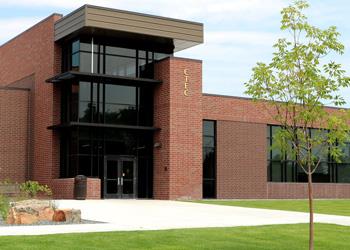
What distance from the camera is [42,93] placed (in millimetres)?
36562

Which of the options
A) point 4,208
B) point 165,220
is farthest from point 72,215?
point 165,220

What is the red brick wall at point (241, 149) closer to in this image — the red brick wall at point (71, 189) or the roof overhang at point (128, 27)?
the roof overhang at point (128, 27)

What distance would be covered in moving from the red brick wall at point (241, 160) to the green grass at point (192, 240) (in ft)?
71.9

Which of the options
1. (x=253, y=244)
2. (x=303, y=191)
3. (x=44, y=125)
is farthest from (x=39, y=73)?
(x=253, y=244)

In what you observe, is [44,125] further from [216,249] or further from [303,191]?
[216,249]

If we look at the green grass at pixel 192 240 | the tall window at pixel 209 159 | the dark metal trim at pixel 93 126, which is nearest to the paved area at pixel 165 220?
the green grass at pixel 192 240

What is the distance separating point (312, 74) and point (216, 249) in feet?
12.7

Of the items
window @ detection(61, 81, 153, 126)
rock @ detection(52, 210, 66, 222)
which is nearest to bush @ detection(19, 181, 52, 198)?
rock @ detection(52, 210, 66, 222)

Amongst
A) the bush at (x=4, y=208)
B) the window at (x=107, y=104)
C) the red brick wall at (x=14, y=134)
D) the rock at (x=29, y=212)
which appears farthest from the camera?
the red brick wall at (x=14, y=134)

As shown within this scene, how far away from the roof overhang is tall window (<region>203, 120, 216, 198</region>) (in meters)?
5.30

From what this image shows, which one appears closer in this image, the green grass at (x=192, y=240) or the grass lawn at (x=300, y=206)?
the green grass at (x=192, y=240)

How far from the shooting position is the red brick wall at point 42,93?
116ft

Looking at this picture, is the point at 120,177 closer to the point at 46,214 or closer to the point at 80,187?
the point at 80,187

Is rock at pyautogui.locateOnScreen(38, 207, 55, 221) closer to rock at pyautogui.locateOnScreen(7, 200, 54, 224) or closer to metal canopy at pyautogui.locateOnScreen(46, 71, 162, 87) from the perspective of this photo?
rock at pyautogui.locateOnScreen(7, 200, 54, 224)
